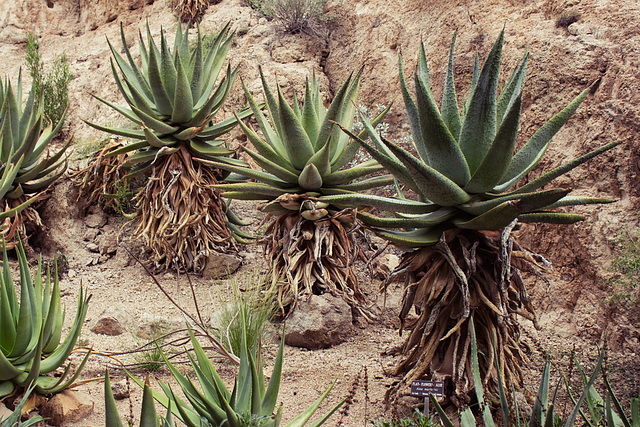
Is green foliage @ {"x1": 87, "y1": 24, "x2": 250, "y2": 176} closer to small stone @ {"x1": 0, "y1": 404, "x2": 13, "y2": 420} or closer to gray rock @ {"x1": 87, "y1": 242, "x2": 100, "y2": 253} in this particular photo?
gray rock @ {"x1": 87, "y1": 242, "x2": 100, "y2": 253}

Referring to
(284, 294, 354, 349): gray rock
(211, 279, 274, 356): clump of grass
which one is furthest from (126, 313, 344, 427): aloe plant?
(284, 294, 354, 349): gray rock

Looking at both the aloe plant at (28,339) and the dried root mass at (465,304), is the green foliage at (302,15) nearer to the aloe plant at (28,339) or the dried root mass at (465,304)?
the dried root mass at (465,304)

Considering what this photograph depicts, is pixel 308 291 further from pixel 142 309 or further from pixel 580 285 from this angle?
pixel 580 285

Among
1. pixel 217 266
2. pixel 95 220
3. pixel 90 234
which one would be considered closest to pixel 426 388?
pixel 217 266

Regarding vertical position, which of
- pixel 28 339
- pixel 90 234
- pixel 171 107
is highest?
pixel 171 107

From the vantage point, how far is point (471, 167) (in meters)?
2.50

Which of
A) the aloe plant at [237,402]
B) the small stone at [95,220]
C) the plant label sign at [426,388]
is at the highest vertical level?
the small stone at [95,220]

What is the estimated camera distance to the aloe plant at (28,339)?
8.27ft

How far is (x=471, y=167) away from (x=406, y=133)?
3614mm

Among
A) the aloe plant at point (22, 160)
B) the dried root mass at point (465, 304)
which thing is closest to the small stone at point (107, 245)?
the aloe plant at point (22, 160)

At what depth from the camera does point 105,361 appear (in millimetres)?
3637

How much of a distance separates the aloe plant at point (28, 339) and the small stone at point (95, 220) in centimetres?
348

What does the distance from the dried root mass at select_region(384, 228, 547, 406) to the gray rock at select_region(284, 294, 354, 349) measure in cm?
124

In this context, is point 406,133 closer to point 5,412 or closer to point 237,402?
point 237,402
